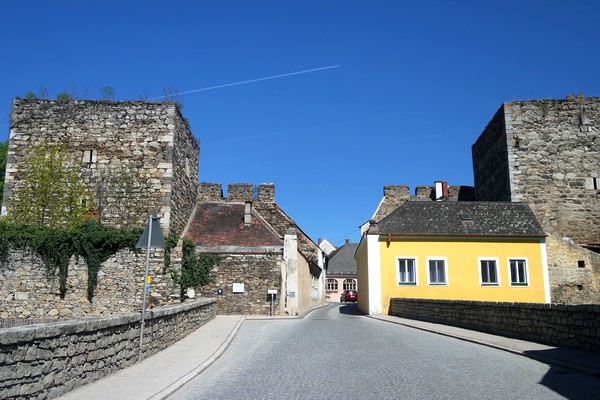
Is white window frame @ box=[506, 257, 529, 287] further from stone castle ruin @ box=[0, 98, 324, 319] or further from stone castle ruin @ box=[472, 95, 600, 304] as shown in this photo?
stone castle ruin @ box=[0, 98, 324, 319]

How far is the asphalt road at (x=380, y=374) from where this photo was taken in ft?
23.8

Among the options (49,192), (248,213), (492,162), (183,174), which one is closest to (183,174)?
(183,174)

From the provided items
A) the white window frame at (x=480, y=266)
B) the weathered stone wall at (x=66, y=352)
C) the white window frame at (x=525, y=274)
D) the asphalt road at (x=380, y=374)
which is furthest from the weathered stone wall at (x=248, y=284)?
the weathered stone wall at (x=66, y=352)

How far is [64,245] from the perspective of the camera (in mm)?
20516

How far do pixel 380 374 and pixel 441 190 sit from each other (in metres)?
33.7

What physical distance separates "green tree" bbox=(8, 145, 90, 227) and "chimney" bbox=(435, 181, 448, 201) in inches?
1067

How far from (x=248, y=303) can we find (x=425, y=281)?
8919mm

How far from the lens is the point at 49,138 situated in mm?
22938

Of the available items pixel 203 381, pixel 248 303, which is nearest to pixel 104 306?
pixel 248 303

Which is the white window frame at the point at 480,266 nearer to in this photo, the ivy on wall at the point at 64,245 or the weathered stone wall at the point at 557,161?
the weathered stone wall at the point at 557,161

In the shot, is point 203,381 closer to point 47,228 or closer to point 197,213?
point 47,228

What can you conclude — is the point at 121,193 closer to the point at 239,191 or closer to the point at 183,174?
the point at 183,174

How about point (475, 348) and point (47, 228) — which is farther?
point (47, 228)

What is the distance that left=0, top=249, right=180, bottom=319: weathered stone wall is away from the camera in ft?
66.2
